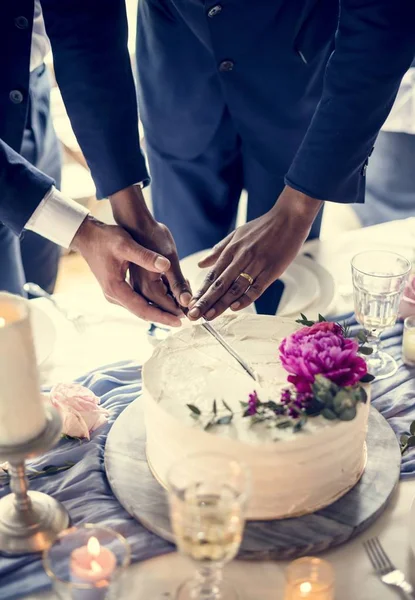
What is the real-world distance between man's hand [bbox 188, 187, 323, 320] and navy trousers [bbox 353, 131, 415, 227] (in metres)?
1.48

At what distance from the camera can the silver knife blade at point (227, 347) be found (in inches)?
49.6

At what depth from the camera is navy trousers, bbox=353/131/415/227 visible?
3014 millimetres

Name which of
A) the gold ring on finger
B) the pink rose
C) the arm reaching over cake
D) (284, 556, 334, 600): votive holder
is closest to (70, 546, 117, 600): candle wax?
(284, 556, 334, 600): votive holder

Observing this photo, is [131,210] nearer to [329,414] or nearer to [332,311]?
[332,311]

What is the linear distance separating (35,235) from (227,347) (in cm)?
108

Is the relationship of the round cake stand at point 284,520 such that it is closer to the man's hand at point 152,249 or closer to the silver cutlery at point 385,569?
the silver cutlery at point 385,569

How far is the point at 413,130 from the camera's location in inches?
112

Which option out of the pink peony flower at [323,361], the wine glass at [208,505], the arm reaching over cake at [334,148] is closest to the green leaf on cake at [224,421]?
the pink peony flower at [323,361]

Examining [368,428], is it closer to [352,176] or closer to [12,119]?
[352,176]

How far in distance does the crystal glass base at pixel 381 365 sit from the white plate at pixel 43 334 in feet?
2.14

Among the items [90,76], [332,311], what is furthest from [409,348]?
[90,76]

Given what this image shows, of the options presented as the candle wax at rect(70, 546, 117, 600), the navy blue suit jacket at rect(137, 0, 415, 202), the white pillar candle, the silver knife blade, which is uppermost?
the navy blue suit jacket at rect(137, 0, 415, 202)

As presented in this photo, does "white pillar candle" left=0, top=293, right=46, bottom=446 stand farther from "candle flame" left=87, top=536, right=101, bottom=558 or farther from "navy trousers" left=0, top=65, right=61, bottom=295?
"navy trousers" left=0, top=65, right=61, bottom=295

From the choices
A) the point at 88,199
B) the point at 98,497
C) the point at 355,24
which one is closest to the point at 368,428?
the point at 98,497
